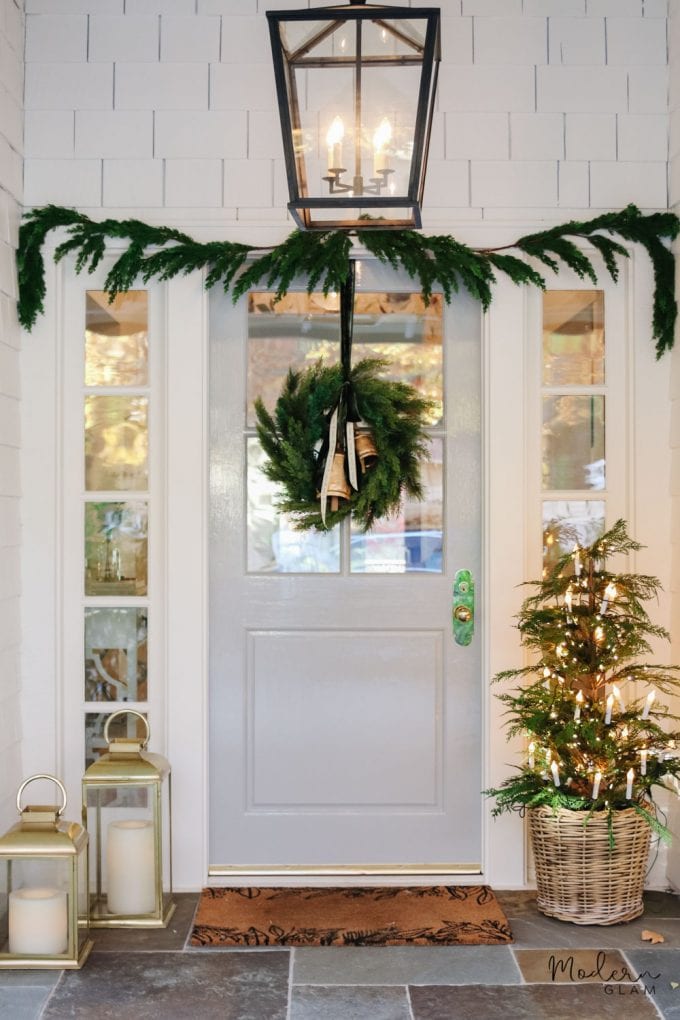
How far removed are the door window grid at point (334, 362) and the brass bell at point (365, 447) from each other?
0.26 m

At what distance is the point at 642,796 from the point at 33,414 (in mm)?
2316

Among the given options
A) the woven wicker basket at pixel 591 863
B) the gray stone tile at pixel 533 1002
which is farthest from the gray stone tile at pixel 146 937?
the woven wicker basket at pixel 591 863

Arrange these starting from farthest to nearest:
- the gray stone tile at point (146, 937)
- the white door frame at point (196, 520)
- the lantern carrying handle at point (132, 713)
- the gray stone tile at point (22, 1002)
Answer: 1. the white door frame at point (196, 520)
2. the lantern carrying handle at point (132, 713)
3. the gray stone tile at point (146, 937)
4. the gray stone tile at point (22, 1002)

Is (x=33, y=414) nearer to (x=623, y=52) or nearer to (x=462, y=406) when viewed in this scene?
(x=462, y=406)

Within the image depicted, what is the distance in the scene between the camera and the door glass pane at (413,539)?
365 cm

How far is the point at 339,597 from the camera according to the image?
3.64 metres

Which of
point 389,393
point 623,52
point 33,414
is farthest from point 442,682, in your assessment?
point 623,52

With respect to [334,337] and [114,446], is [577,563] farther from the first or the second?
[114,446]

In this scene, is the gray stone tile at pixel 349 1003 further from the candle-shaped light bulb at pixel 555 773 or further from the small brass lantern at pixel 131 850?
the candle-shaped light bulb at pixel 555 773

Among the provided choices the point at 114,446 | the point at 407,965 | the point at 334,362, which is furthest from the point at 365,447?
the point at 407,965

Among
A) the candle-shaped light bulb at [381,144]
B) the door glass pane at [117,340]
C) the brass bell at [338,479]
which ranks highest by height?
the candle-shaped light bulb at [381,144]

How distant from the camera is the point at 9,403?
137 inches

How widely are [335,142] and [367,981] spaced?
2141 mm

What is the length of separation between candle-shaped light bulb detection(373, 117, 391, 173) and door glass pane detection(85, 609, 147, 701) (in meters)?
1.96
